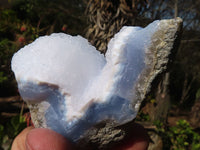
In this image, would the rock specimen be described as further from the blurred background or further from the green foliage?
the green foliage

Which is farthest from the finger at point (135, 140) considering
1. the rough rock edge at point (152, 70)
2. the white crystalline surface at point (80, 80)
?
the white crystalline surface at point (80, 80)

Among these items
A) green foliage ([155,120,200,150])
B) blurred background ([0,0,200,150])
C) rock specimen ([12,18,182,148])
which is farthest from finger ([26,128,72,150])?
green foliage ([155,120,200,150])

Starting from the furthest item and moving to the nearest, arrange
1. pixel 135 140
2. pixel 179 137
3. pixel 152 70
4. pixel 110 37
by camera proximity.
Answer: pixel 179 137, pixel 110 37, pixel 135 140, pixel 152 70

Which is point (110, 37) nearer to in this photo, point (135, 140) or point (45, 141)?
point (135, 140)

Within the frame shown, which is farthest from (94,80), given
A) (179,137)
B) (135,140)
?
(179,137)

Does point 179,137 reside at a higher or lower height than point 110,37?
lower

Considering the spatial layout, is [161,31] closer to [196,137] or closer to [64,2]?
[196,137]

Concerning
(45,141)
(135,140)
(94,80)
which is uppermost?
(94,80)

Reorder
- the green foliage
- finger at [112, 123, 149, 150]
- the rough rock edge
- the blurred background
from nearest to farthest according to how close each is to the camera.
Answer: the rough rock edge
finger at [112, 123, 149, 150]
the blurred background
the green foliage
